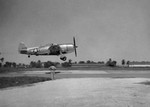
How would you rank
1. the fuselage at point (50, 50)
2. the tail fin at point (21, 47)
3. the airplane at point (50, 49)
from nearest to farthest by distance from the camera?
1. the tail fin at point (21, 47)
2. the airplane at point (50, 49)
3. the fuselage at point (50, 50)

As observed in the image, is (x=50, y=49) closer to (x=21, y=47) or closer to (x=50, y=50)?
(x=50, y=50)

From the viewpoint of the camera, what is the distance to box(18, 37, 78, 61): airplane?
47.5ft

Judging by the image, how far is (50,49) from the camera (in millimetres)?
15391

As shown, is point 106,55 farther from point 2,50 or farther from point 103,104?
point 2,50

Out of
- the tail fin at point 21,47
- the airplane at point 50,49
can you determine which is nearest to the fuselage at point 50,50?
the airplane at point 50,49

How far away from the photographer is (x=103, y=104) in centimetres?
1075

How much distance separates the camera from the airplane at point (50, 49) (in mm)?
14477

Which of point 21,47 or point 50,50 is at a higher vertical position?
point 21,47

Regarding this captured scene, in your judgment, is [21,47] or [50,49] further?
[50,49]

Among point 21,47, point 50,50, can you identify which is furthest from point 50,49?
point 21,47

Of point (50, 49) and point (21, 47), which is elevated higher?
point (21, 47)

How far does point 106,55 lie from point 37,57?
811 cm

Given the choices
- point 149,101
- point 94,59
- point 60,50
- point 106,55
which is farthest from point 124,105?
point 106,55

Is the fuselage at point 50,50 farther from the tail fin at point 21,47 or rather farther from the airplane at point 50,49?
the tail fin at point 21,47
